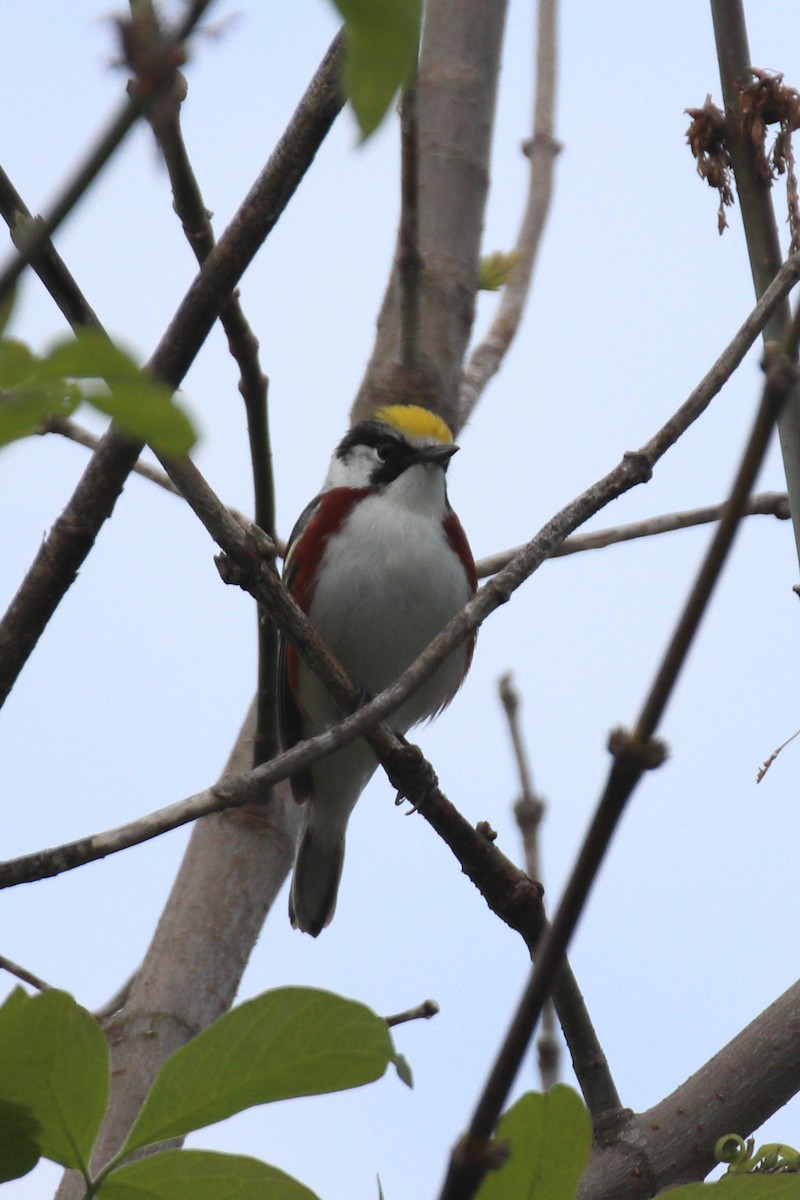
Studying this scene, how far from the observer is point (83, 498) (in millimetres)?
2240

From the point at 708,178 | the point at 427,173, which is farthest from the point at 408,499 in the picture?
the point at 708,178

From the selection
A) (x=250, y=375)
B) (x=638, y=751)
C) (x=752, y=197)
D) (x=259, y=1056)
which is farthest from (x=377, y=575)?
(x=638, y=751)

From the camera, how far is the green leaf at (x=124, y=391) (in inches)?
30.5

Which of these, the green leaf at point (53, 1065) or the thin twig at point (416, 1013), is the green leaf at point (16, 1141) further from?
the thin twig at point (416, 1013)

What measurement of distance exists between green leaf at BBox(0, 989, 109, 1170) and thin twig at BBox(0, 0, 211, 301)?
2.94 ft

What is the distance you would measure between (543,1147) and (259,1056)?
0.31 metres

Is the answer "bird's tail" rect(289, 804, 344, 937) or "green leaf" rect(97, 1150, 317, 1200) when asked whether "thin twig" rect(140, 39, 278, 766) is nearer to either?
"green leaf" rect(97, 1150, 317, 1200)

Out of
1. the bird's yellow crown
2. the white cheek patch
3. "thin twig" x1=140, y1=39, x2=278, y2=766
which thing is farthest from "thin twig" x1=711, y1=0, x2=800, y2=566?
the white cheek patch

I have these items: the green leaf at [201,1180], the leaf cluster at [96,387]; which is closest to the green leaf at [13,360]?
the leaf cluster at [96,387]

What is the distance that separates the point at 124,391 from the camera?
0.79m

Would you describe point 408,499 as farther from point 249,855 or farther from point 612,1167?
point 612,1167

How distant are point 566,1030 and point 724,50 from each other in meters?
1.76

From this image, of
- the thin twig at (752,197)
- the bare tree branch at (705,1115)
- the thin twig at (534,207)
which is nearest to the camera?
the thin twig at (752,197)

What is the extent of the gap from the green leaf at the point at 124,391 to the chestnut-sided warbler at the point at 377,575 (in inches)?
153
